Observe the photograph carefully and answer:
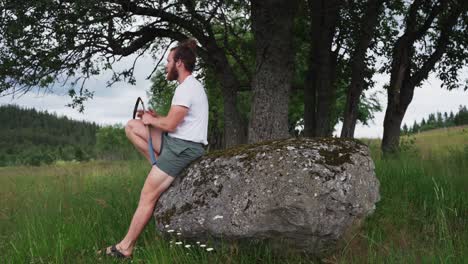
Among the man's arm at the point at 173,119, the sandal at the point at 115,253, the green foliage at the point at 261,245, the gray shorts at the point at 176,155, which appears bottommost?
the sandal at the point at 115,253

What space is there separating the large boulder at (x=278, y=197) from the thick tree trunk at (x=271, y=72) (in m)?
5.66

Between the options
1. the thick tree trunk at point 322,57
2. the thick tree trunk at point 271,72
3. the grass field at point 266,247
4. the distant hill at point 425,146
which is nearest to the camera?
the grass field at point 266,247

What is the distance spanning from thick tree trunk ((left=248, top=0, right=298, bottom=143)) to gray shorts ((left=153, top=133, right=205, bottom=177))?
222 inches

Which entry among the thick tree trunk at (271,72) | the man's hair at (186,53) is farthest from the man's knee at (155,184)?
the thick tree trunk at (271,72)

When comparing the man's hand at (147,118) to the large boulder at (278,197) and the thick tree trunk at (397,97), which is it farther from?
the thick tree trunk at (397,97)

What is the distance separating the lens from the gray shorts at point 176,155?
5.34 meters

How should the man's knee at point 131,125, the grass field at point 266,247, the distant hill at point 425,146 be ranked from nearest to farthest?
the grass field at point 266,247 → the man's knee at point 131,125 → the distant hill at point 425,146

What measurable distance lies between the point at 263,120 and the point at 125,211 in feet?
15.9

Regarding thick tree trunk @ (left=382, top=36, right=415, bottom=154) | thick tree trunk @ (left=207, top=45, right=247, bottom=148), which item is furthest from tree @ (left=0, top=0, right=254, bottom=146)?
thick tree trunk @ (left=382, top=36, right=415, bottom=154)

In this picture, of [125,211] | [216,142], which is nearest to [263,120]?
[125,211]

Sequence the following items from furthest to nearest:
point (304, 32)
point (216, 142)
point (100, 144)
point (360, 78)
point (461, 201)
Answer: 1. point (100, 144)
2. point (216, 142)
3. point (304, 32)
4. point (360, 78)
5. point (461, 201)

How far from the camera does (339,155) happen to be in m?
5.10

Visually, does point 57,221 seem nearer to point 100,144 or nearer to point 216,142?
point 216,142

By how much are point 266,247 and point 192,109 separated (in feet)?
5.81
